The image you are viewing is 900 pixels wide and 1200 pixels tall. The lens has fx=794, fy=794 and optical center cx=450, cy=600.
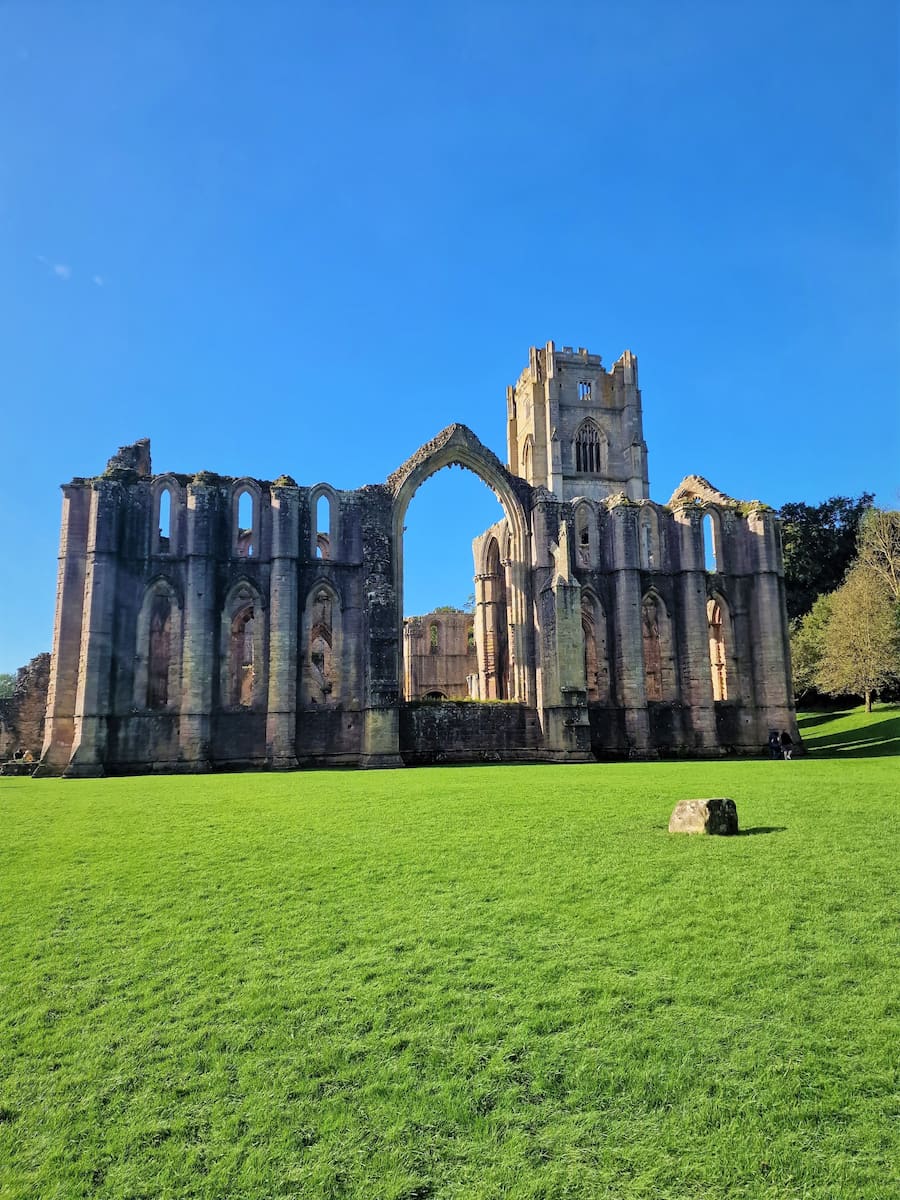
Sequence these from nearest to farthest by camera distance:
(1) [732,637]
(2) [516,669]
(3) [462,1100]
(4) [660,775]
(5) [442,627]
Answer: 1. (3) [462,1100]
2. (4) [660,775]
3. (2) [516,669]
4. (1) [732,637]
5. (5) [442,627]

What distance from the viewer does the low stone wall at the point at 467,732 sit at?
26.3 m

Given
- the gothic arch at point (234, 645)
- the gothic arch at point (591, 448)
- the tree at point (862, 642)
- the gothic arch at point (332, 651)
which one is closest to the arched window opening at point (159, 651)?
the gothic arch at point (234, 645)

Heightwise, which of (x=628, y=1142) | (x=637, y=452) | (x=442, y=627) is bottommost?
(x=628, y=1142)

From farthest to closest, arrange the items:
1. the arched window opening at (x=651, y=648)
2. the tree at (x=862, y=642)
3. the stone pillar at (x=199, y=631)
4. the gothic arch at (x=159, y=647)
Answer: the tree at (x=862, y=642), the arched window opening at (x=651, y=648), the gothic arch at (x=159, y=647), the stone pillar at (x=199, y=631)

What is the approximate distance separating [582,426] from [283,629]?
1902 inches

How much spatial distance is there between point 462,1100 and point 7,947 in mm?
4631

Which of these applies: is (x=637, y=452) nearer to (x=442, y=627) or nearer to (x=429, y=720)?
(x=442, y=627)

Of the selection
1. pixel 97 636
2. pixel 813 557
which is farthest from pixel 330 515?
pixel 813 557

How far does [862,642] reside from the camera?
38250mm

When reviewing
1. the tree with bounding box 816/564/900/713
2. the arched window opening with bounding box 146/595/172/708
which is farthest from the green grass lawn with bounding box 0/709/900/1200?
the tree with bounding box 816/564/900/713

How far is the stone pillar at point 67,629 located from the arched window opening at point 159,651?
226 centimetres

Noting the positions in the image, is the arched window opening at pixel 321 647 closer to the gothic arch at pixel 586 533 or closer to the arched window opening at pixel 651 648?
the gothic arch at pixel 586 533

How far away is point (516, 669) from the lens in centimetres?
2845

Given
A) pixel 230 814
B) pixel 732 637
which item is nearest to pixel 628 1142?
pixel 230 814
